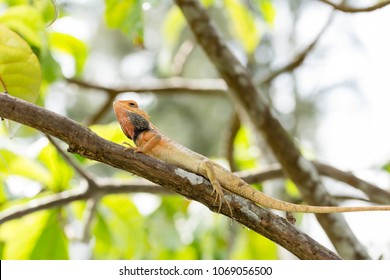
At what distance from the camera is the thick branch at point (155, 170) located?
1943 millimetres

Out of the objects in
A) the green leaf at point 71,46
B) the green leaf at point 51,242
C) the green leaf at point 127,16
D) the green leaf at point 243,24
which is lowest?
the green leaf at point 51,242

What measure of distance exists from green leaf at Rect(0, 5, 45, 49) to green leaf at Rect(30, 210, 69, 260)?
3.44ft

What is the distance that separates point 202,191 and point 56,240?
5.44ft

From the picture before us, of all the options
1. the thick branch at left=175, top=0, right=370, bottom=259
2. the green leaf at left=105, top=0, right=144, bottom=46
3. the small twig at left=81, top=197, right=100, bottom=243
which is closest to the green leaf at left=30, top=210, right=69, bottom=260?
the small twig at left=81, top=197, right=100, bottom=243

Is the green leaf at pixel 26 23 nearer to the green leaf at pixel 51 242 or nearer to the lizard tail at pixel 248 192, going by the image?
the green leaf at pixel 51 242

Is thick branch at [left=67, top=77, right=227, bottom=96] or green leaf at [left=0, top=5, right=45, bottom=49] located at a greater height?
thick branch at [left=67, top=77, right=227, bottom=96]

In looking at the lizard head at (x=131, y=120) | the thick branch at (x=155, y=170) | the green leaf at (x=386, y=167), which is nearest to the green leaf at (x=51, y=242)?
the lizard head at (x=131, y=120)

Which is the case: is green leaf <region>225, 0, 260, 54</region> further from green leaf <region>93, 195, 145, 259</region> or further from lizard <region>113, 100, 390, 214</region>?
lizard <region>113, 100, 390, 214</region>

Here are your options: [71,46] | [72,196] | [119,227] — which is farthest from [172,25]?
[72,196]

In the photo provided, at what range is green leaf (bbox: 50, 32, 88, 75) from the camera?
3.97 metres

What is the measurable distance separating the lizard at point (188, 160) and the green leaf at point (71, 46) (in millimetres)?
1284

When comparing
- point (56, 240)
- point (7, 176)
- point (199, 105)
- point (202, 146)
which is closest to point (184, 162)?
point (7, 176)

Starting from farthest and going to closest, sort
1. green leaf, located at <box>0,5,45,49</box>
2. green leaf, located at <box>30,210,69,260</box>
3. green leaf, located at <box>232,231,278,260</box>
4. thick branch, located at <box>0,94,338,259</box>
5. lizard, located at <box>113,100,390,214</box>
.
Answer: green leaf, located at <box>232,231,278,260</box> → green leaf, located at <box>30,210,69,260</box> → green leaf, located at <box>0,5,45,49</box> → lizard, located at <box>113,100,390,214</box> → thick branch, located at <box>0,94,338,259</box>

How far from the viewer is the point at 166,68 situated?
16.3 ft
